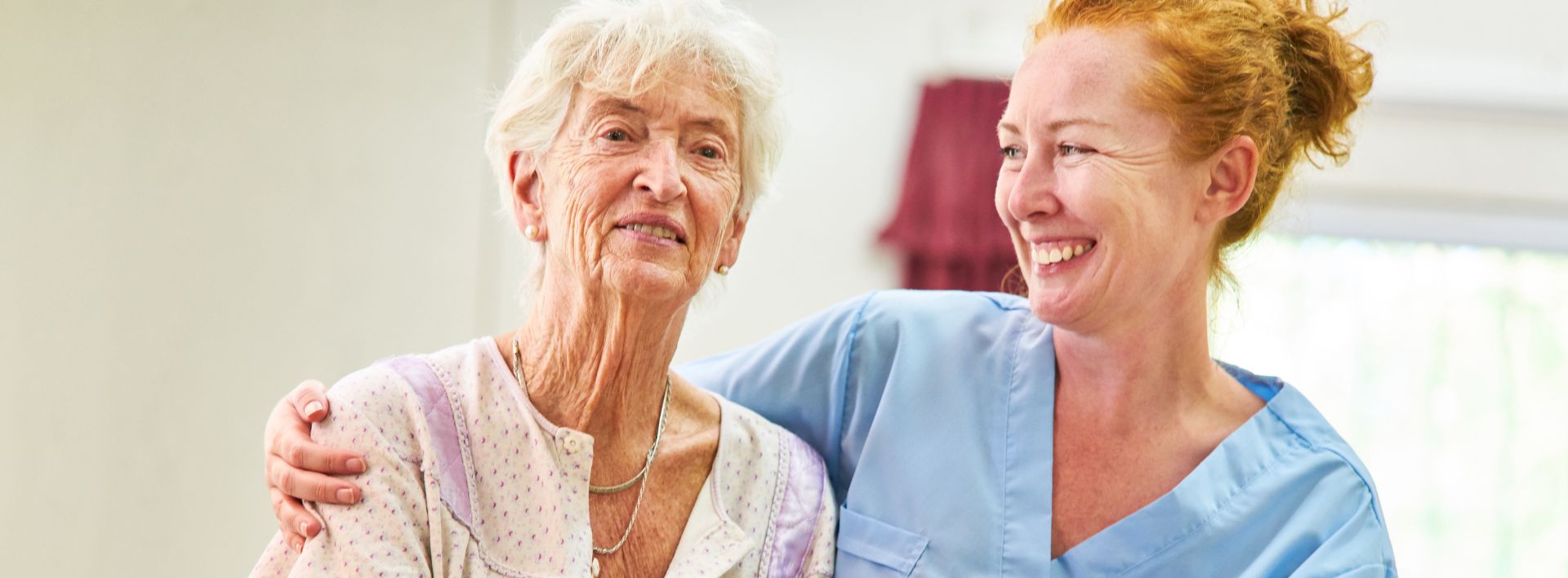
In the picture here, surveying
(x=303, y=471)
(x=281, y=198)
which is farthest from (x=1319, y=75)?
(x=281, y=198)

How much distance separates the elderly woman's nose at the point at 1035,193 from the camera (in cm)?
146

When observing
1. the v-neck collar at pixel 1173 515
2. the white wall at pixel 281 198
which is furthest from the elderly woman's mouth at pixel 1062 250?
the white wall at pixel 281 198

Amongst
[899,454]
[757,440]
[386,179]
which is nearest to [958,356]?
[899,454]

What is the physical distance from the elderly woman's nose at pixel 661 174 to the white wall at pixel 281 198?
152 cm

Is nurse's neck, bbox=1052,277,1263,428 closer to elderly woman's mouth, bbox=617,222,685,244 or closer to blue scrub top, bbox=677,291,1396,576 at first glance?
blue scrub top, bbox=677,291,1396,576

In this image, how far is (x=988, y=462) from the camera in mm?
1574

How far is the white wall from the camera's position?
2.66 metres

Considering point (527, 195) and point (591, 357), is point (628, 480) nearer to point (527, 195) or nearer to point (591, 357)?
point (591, 357)

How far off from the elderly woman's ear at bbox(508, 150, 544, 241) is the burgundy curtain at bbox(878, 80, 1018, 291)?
2043 millimetres

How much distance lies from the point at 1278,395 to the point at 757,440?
0.67 m

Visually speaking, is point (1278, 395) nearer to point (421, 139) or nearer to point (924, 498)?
point (924, 498)

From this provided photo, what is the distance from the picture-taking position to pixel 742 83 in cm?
146

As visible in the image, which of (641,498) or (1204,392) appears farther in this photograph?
(1204,392)

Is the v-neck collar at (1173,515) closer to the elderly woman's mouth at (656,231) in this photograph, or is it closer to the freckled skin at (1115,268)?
the freckled skin at (1115,268)
